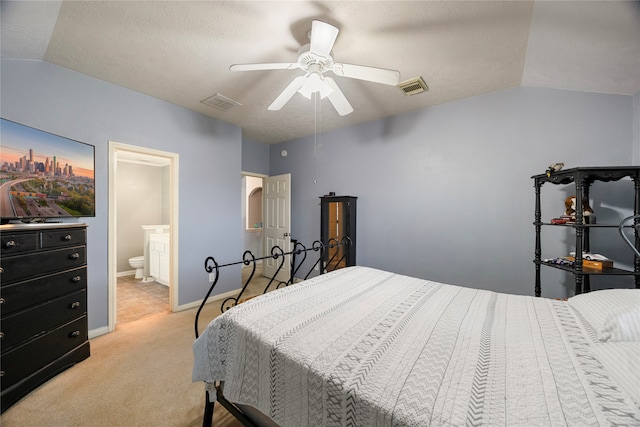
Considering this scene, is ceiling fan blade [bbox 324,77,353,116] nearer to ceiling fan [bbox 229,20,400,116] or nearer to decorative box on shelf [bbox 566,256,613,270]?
ceiling fan [bbox 229,20,400,116]

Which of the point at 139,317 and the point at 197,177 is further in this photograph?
the point at 197,177

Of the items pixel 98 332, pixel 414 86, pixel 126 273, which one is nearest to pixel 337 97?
pixel 414 86

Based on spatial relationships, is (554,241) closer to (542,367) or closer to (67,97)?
(542,367)

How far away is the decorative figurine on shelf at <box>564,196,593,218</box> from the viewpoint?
78.1 inches

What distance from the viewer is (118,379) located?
1.85 m

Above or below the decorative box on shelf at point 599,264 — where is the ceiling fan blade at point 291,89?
above

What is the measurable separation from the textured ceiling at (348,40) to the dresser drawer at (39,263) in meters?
1.59

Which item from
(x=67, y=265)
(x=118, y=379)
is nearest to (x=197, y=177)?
(x=67, y=265)

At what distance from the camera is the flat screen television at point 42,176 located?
1832 mm

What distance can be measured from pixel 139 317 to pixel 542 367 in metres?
3.64

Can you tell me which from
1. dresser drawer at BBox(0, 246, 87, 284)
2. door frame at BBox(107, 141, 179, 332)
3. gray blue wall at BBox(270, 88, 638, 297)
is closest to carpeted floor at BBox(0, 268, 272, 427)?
door frame at BBox(107, 141, 179, 332)

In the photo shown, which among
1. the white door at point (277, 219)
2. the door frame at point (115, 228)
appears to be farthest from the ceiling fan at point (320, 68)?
the white door at point (277, 219)

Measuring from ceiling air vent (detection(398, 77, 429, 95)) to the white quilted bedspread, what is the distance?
2.05 metres

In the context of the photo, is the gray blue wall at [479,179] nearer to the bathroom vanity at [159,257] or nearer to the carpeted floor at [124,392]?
the carpeted floor at [124,392]
